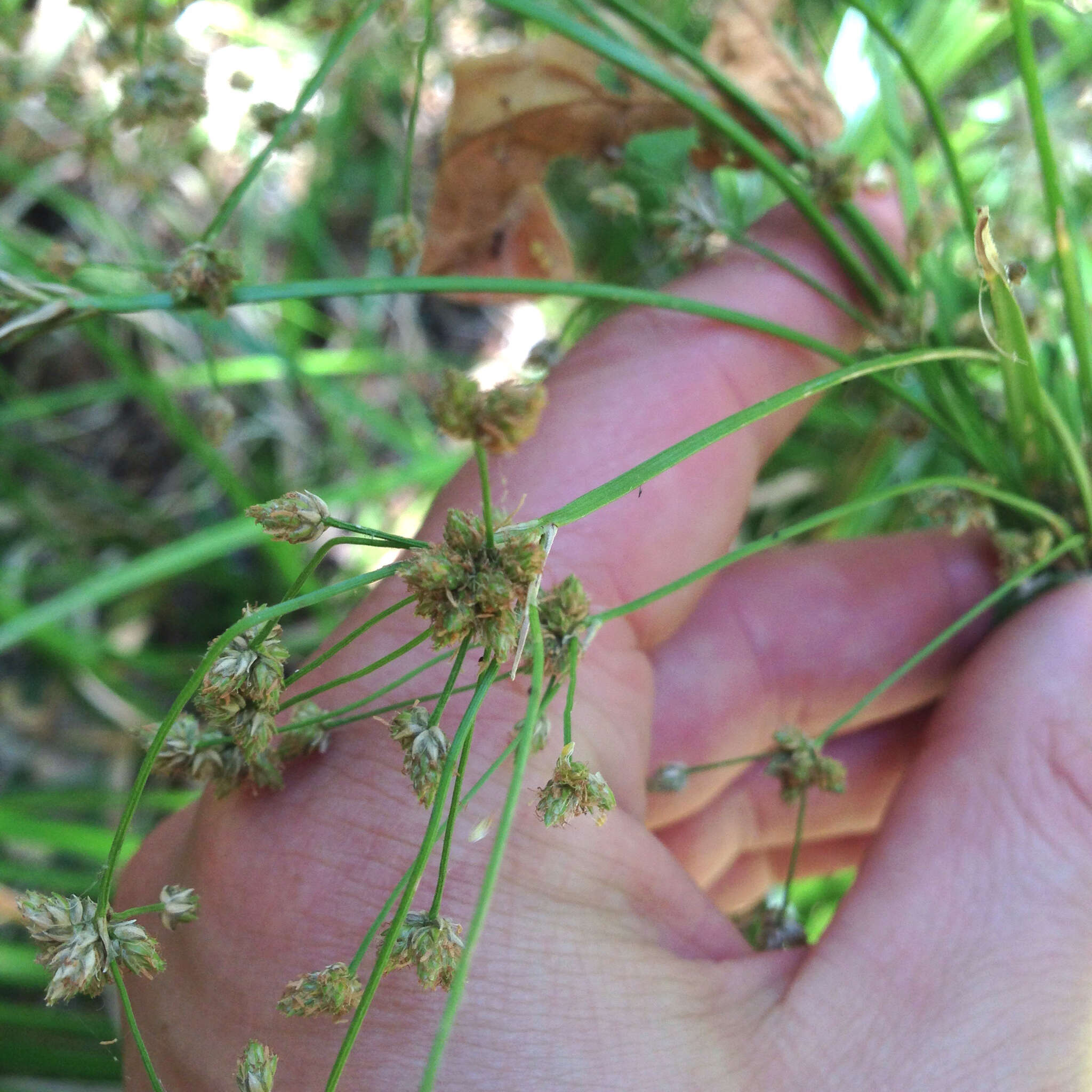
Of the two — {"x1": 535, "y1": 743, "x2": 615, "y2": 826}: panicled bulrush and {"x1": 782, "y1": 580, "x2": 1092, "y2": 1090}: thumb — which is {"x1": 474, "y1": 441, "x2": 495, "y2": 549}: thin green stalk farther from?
{"x1": 782, "y1": 580, "x2": 1092, "y2": 1090}: thumb

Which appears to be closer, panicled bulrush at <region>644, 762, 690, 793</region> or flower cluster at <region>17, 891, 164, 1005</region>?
flower cluster at <region>17, 891, 164, 1005</region>

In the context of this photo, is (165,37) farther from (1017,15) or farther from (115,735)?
(115,735)

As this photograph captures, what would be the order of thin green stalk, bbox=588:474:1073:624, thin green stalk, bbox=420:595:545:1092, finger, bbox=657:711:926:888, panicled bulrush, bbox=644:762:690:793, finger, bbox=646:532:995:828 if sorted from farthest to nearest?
finger, bbox=657:711:926:888
finger, bbox=646:532:995:828
panicled bulrush, bbox=644:762:690:793
thin green stalk, bbox=588:474:1073:624
thin green stalk, bbox=420:595:545:1092

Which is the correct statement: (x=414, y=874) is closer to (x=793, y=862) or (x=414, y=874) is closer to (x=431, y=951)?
(x=431, y=951)

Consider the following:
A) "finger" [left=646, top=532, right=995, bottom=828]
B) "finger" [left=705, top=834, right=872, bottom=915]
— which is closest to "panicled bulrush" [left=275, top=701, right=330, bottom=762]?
"finger" [left=646, top=532, right=995, bottom=828]

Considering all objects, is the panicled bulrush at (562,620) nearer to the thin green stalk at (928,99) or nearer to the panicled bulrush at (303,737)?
the panicled bulrush at (303,737)

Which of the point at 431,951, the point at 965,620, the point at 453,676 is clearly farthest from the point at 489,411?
the point at 965,620

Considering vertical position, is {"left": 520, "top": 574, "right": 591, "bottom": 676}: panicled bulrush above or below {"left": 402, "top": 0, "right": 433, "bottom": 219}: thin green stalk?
below

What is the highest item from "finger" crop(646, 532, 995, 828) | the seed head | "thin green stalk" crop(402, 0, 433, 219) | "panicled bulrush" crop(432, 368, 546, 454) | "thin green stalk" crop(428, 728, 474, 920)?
the seed head
